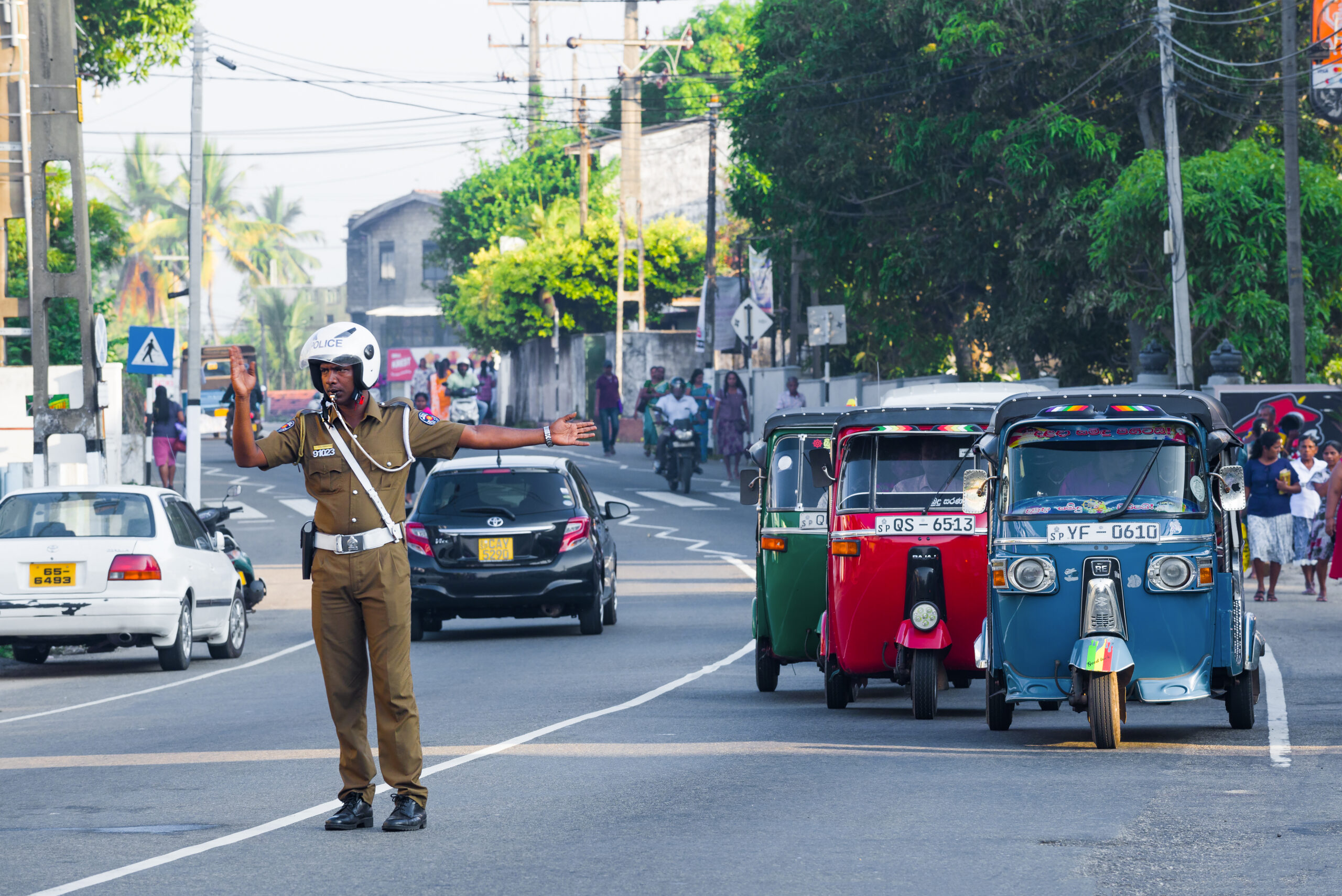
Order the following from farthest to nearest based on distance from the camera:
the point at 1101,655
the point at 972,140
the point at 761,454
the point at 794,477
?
the point at 972,140 < the point at 761,454 < the point at 794,477 < the point at 1101,655

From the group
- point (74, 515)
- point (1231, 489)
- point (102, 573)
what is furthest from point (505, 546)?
point (1231, 489)

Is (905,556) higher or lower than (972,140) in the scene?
lower

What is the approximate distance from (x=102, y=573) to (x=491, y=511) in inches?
150

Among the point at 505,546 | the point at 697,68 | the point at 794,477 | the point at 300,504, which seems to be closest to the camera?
the point at 794,477

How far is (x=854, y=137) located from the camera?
39406 mm

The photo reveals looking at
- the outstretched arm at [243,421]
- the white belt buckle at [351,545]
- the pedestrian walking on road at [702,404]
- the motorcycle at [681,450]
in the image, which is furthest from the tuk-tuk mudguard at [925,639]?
the pedestrian walking on road at [702,404]

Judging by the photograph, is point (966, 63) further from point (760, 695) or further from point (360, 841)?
point (360, 841)

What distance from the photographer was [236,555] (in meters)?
21.3

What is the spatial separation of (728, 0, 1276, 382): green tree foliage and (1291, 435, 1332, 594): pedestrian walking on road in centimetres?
1145

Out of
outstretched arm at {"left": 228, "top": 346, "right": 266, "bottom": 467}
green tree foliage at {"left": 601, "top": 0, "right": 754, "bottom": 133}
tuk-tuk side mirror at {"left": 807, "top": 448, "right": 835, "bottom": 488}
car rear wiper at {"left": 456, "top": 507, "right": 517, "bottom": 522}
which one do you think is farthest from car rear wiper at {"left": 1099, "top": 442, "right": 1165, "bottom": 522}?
green tree foliage at {"left": 601, "top": 0, "right": 754, "bottom": 133}

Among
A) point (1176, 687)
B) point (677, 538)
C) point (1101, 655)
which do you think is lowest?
point (677, 538)

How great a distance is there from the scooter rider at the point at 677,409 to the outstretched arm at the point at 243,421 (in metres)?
27.1

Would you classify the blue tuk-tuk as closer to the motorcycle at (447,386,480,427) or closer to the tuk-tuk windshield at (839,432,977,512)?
the tuk-tuk windshield at (839,432,977,512)

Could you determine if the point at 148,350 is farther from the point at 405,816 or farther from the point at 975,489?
the point at 405,816
